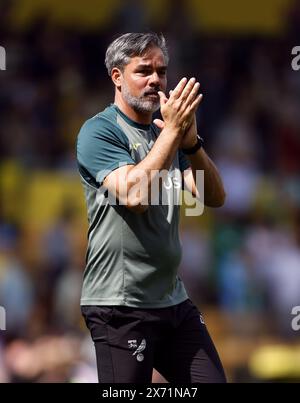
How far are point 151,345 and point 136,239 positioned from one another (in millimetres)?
525

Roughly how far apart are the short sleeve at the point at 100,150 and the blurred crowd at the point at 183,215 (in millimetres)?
3521

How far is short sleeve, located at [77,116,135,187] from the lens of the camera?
5.77 meters

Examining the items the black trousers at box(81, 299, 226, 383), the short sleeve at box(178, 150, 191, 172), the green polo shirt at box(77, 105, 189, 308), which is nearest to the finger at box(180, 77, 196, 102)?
the green polo shirt at box(77, 105, 189, 308)

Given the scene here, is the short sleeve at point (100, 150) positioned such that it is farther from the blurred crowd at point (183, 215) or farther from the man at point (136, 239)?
the blurred crowd at point (183, 215)

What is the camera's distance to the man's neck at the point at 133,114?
5980mm

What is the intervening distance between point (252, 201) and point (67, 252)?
242 cm

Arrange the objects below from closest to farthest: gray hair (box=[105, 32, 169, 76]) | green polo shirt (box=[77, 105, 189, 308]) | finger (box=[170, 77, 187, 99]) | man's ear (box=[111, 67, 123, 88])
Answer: finger (box=[170, 77, 187, 99])
green polo shirt (box=[77, 105, 189, 308])
gray hair (box=[105, 32, 169, 76])
man's ear (box=[111, 67, 123, 88])

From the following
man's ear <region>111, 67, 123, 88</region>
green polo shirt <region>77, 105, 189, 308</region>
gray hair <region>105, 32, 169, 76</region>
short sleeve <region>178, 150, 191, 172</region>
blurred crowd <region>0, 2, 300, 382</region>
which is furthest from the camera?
blurred crowd <region>0, 2, 300, 382</region>

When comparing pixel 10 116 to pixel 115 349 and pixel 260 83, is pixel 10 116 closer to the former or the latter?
pixel 260 83

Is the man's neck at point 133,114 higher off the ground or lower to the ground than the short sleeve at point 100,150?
higher

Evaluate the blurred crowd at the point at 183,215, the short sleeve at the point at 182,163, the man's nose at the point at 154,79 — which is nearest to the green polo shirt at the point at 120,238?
the man's nose at the point at 154,79

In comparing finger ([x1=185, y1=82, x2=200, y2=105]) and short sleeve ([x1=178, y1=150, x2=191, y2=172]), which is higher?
finger ([x1=185, y1=82, x2=200, y2=105])

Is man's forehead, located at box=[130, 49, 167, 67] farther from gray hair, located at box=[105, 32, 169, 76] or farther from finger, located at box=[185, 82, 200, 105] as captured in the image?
finger, located at box=[185, 82, 200, 105]

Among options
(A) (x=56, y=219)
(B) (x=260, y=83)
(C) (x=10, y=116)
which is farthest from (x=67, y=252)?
(B) (x=260, y=83)
